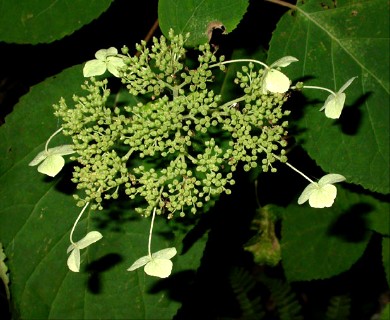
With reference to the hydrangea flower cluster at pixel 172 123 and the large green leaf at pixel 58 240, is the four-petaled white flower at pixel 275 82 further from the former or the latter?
the large green leaf at pixel 58 240

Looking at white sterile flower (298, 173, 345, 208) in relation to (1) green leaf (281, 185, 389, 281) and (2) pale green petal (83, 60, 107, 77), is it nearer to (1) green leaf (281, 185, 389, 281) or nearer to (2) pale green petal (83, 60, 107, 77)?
(2) pale green petal (83, 60, 107, 77)

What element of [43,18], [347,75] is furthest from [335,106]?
[43,18]

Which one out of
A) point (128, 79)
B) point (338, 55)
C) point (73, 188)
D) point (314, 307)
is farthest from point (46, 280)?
point (314, 307)

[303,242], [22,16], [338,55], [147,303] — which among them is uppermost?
[22,16]

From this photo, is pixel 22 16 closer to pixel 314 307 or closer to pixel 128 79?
pixel 128 79

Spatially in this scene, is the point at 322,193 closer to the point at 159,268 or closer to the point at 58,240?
the point at 159,268

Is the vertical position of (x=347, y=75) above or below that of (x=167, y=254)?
above

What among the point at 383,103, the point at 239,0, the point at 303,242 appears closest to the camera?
the point at 239,0
